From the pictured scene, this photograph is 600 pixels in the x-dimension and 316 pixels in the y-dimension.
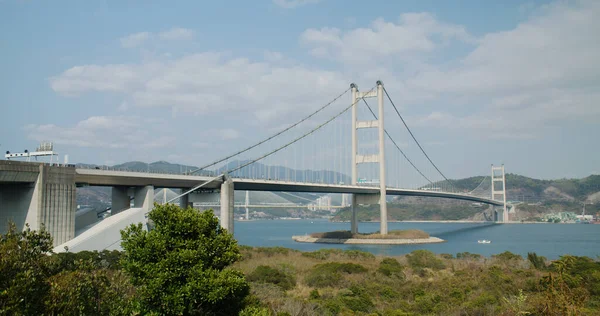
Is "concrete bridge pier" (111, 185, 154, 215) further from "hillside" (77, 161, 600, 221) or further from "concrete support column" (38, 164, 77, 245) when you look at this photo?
"hillside" (77, 161, 600, 221)

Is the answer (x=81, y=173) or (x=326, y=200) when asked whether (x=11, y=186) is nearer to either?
(x=81, y=173)

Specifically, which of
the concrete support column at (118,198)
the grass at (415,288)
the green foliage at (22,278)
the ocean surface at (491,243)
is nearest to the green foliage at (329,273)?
the grass at (415,288)

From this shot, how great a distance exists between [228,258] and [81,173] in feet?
63.6

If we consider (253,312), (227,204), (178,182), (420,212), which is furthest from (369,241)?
(420,212)

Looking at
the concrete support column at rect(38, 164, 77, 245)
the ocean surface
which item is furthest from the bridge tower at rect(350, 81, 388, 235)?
the concrete support column at rect(38, 164, 77, 245)

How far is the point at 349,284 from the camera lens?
24.9 m

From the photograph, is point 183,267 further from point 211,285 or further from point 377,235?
point 377,235

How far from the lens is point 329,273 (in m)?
26.1

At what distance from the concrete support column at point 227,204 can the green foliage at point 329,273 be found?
13958 millimetres

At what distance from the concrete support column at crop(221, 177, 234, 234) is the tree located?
25.9 metres

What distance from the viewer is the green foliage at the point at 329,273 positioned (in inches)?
992

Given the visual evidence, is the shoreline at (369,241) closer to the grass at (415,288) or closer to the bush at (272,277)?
the grass at (415,288)

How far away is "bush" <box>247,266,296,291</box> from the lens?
2466 centimetres

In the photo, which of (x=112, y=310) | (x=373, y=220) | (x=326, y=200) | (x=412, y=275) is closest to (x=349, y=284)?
(x=412, y=275)
